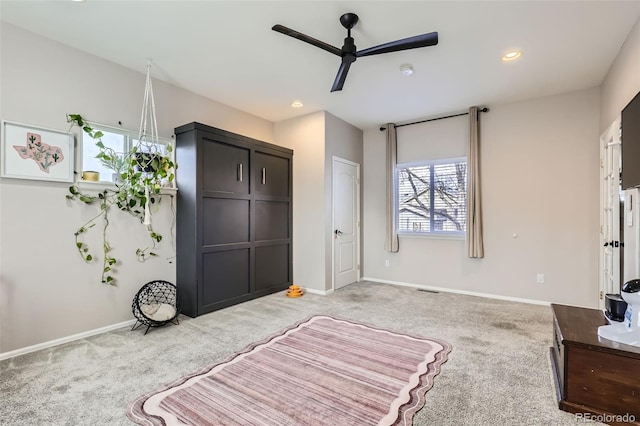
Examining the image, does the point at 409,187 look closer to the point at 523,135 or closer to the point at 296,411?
the point at 523,135

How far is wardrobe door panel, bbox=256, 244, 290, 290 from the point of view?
422 cm

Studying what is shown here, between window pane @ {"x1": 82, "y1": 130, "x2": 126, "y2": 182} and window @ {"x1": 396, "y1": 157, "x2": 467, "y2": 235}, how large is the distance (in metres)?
4.01

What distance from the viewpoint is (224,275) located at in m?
3.75

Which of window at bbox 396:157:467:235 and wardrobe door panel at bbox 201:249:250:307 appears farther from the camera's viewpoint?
window at bbox 396:157:467:235

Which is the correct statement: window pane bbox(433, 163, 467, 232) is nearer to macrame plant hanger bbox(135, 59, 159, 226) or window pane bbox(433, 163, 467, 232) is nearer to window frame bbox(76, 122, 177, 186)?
window frame bbox(76, 122, 177, 186)

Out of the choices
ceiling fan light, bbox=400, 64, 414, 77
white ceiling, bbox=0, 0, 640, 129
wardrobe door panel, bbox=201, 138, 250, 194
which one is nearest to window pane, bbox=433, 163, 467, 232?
white ceiling, bbox=0, 0, 640, 129

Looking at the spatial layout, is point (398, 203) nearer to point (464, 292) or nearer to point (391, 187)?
point (391, 187)

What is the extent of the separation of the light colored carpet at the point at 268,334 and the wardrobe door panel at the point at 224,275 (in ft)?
0.66

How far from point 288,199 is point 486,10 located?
3.30 meters

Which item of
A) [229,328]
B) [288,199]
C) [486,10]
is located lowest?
[229,328]

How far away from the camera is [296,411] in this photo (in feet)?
5.72

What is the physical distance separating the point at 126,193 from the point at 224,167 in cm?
112

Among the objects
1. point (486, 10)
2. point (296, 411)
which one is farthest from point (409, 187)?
point (296, 411)

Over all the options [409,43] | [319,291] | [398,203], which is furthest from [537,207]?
[319,291]
